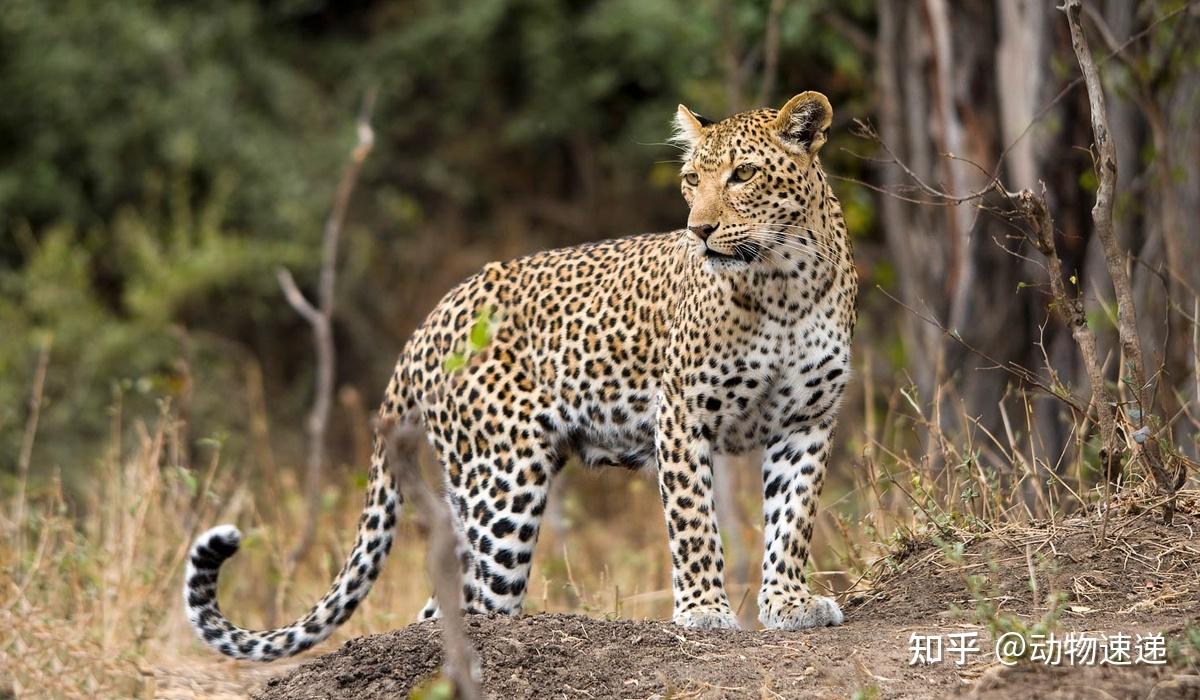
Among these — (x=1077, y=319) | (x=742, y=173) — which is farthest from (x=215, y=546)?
(x=1077, y=319)

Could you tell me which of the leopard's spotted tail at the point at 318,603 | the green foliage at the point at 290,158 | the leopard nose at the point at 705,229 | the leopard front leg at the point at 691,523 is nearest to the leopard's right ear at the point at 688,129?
the leopard nose at the point at 705,229

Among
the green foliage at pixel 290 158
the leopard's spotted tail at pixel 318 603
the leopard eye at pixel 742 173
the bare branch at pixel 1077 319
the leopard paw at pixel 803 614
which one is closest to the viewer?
the bare branch at pixel 1077 319

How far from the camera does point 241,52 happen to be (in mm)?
18656

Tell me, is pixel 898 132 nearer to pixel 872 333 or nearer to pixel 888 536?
pixel 872 333

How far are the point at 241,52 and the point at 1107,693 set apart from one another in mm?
15583

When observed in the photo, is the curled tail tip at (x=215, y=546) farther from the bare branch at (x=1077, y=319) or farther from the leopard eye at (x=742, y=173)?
the bare branch at (x=1077, y=319)

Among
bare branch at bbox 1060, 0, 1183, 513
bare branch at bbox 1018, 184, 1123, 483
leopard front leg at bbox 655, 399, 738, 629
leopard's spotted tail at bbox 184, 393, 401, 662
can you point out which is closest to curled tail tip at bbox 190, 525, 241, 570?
leopard's spotted tail at bbox 184, 393, 401, 662

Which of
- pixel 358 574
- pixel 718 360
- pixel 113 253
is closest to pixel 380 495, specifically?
pixel 358 574

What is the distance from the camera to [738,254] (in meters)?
6.46

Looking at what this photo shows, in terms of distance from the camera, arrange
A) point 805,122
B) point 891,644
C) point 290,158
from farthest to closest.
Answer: point 290,158 < point 805,122 < point 891,644

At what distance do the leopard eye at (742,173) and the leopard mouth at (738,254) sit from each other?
274 millimetres

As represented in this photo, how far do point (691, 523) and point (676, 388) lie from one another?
58 cm

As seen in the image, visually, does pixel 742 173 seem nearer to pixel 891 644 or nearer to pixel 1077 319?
pixel 1077 319

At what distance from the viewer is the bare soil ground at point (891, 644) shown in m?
5.16
